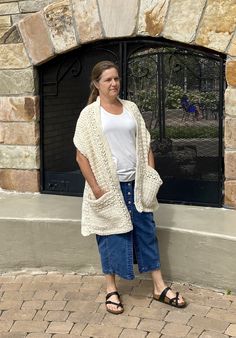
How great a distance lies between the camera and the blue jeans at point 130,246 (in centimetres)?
339

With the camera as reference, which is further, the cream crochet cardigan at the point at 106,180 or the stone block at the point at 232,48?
the stone block at the point at 232,48

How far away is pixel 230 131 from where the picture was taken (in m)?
4.24

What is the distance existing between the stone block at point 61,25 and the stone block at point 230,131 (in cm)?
160

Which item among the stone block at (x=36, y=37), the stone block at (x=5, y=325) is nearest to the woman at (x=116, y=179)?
the stone block at (x=5, y=325)

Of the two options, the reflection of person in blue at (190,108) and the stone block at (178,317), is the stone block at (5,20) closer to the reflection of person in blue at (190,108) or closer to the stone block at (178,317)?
the reflection of person in blue at (190,108)

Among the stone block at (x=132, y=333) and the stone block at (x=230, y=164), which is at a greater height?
the stone block at (x=230, y=164)

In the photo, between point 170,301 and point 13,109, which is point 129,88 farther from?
point 170,301

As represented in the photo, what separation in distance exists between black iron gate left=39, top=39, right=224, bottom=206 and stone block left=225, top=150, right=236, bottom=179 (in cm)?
13

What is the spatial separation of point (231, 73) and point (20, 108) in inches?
82.3

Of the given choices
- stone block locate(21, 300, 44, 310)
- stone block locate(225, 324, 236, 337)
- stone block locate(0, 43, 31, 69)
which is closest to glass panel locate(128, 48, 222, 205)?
stone block locate(0, 43, 31, 69)

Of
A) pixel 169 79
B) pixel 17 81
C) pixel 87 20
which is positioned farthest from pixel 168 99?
pixel 17 81

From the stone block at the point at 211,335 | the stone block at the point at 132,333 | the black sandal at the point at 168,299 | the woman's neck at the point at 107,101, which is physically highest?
the woman's neck at the point at 107,101

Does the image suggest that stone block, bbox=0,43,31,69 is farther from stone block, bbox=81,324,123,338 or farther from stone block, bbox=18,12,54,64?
stone block, bbox=81,324,123,338

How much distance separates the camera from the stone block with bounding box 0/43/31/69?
16.1ft
